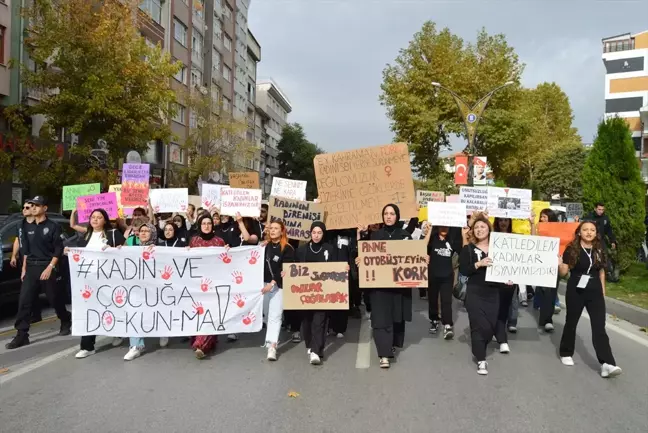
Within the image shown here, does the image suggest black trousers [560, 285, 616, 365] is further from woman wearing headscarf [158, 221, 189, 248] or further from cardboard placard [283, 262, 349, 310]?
woman wearing headscarf [158, 221, 189, 248]

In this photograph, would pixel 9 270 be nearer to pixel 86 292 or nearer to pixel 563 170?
pixel 86 292

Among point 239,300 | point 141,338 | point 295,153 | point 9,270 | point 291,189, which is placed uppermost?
point 295,153

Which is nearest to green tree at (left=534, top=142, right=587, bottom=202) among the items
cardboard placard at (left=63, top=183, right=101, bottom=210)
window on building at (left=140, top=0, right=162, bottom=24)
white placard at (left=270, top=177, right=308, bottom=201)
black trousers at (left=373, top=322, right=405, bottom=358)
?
window on building at (left=140, top=0, right=162, bottom=24)

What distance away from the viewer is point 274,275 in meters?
6.70

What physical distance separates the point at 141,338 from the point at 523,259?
4.30 m

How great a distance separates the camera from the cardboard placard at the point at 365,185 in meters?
8.00

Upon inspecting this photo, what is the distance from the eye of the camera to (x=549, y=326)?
25.5 ft

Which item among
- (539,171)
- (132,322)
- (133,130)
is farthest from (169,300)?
(539,171)

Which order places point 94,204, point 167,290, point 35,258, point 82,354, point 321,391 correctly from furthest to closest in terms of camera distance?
point 94,204 < point 35,258 < point 167,290 < point 82,354 < point 321,391

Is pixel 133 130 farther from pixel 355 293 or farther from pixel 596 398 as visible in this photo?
pixel 596 398

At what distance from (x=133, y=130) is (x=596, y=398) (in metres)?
16.2

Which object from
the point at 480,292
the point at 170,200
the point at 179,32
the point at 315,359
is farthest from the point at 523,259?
the point at 179,32

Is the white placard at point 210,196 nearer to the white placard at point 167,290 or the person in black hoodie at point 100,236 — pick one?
the person in black hoodie at point 100,236

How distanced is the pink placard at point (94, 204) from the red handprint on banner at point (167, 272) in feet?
7.92
